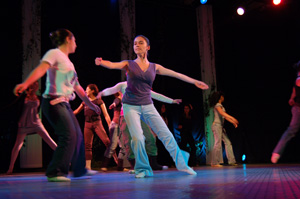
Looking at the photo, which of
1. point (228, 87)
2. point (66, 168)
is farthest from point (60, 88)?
point (228, 87)

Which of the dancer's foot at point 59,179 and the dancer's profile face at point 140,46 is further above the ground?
the dancer's profile face at point 140,46

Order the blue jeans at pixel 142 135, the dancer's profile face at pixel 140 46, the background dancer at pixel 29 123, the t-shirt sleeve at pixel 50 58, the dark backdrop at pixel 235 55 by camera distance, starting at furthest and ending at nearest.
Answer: the dark backdrop at pixel 235 55 < the background dancer at pixel 29 123 < the dancer's profile face at pixel 140 46 < the blue jeans at pixel 142 135 < the t-shirt sleeve at pixel 50 58

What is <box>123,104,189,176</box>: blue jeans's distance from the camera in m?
3.69

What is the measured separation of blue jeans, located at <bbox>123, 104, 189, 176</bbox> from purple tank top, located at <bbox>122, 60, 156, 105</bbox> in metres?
0.07

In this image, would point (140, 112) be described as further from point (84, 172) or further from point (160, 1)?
point (160, 1)

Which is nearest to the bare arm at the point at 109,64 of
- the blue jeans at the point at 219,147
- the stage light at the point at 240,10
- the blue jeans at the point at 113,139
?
the blue jeans at the point at 113,139

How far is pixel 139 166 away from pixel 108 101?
4954 mm

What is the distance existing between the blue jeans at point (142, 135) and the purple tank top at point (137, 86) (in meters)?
0.07

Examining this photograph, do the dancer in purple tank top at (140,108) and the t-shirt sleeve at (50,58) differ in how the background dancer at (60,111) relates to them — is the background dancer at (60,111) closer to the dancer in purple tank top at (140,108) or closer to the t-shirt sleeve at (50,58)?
the t-shirt sleeve at (50,58)

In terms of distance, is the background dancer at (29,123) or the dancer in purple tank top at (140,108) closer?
the dancer in purple tank top at (140,108)

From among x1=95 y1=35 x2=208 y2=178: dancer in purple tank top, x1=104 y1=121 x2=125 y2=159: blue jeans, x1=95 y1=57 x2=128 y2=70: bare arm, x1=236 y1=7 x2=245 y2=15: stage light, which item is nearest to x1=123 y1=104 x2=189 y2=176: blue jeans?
x1=95 y1=35 x2=208 y2=178: dancer in purple tank top

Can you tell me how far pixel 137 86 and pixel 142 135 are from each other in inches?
23.2

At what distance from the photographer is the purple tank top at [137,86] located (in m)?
3.80

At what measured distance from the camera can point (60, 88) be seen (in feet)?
10.7
